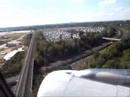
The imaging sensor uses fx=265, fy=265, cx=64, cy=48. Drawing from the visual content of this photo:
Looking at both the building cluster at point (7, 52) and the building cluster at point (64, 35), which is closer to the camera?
the building cluster at point (7, 52)

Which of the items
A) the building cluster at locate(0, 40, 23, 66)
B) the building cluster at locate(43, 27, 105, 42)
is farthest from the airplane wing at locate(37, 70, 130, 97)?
the building cluster at locate(43, 27, 105, 42)

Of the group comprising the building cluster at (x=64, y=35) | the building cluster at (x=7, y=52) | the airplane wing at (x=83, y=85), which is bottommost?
the building cluster at (x=64, y=35)

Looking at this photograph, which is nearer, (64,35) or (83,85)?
(83,85)

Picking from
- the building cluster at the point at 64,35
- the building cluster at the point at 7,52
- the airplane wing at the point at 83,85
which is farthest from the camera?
the building cluster at the point at 64,35

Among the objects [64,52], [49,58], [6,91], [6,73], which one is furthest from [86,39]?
[6,91]

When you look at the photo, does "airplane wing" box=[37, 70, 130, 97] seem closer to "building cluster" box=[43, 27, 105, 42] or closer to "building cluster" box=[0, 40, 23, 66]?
"building cluster" box=[0, 40, 23, 66]

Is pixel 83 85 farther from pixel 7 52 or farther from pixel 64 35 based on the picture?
pixel 64 35

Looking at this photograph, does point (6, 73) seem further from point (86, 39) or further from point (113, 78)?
point (86, 39)

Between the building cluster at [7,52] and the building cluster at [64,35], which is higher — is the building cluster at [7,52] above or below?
above

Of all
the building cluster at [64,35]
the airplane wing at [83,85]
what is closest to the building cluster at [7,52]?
the building cluster at [64,35]

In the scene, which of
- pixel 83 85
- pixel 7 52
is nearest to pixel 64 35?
pixel 7 52

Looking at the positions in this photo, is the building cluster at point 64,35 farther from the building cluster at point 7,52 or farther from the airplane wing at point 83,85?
the airplane wing at point 83,85
